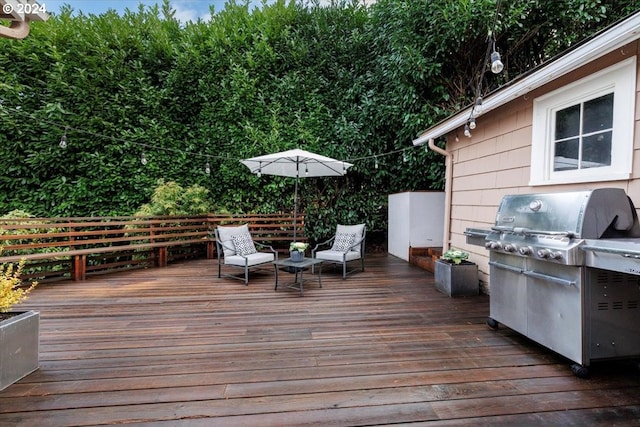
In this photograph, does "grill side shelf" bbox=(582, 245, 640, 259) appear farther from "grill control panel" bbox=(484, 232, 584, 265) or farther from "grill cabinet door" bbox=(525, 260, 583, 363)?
"grill cabinet door" bbox=(525, 260, 583, 363)

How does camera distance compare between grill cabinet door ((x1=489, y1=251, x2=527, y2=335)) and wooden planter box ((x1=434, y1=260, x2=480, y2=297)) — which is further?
wooden planter box ((x1=434, y1=260, x2=480, y2=297))

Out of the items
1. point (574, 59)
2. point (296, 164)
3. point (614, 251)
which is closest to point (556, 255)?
point (614, 251)

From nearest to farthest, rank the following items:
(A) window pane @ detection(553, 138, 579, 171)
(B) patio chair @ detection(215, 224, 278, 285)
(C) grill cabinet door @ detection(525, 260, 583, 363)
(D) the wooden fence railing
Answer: (C) grill cabinet door @ detection(525, 260, 583, 363), (A) window pane @ detection(553, 138, 579, 171), (D) the wooden fence railing, (B) patio chair @ detection(215, 224, 278, 285)

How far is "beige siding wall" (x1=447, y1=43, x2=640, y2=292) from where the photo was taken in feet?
8.70

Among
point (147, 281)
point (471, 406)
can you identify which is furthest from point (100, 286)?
point (471, 406)

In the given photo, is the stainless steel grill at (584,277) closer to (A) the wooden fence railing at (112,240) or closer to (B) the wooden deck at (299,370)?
(B) the wooden deck at (299,370)

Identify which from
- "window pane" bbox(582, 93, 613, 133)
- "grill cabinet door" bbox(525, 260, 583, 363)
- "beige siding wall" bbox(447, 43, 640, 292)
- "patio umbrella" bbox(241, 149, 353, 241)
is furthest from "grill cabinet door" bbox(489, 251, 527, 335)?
"patio umbrella" bbox(241, 149, 353, 241)

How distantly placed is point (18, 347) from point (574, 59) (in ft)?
15.6

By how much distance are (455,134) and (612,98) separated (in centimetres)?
242

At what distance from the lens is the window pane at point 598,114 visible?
2621 mm

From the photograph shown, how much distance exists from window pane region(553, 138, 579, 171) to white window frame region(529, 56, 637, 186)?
46 millimetres

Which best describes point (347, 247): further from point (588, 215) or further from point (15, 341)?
point (15, 341)

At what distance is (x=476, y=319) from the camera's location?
318 centimetres

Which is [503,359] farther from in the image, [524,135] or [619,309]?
[524,135]
